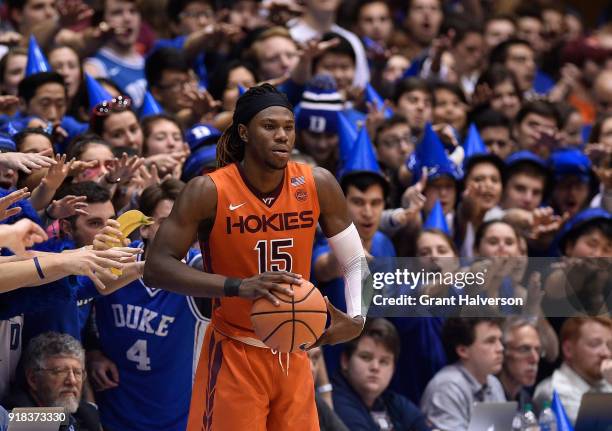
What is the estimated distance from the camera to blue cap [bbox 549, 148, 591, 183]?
1054 centimetres

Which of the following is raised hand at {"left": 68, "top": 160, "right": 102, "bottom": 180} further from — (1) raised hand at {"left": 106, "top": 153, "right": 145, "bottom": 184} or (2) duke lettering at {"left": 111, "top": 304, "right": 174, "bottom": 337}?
(2) duke lettering at {"left": 111, "top": 304, "right": 174, "bottom": 337}

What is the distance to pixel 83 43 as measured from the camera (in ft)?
35.0

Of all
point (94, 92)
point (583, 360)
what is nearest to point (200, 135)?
point (94, 92)

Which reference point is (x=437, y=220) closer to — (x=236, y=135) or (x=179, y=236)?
(x=236, y=135)

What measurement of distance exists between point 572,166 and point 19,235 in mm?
5700

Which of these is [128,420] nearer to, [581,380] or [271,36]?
[581,380]

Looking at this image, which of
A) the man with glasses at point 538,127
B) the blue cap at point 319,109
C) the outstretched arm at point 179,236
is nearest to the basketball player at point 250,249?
the outstretched arm at point 179,236

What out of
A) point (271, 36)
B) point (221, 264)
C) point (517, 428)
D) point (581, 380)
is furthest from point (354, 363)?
point (271, 36)

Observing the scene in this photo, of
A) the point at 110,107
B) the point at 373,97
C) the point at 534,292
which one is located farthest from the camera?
the point at 373,97

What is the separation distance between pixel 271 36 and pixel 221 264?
520 centimetres

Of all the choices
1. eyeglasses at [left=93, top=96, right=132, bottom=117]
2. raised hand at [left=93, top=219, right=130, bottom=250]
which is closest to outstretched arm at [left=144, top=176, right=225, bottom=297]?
raised hand at [left=93, top=219, right=130, bottom=250]

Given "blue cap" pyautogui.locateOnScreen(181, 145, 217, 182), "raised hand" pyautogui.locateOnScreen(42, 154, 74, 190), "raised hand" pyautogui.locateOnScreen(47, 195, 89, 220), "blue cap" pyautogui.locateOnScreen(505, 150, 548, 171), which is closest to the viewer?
"raised hand" pyautogui.locateOnScreen(47, 195, 89, 220)

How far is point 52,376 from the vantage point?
6762mm

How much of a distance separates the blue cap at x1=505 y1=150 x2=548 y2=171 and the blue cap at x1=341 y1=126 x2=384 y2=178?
5.43ft
